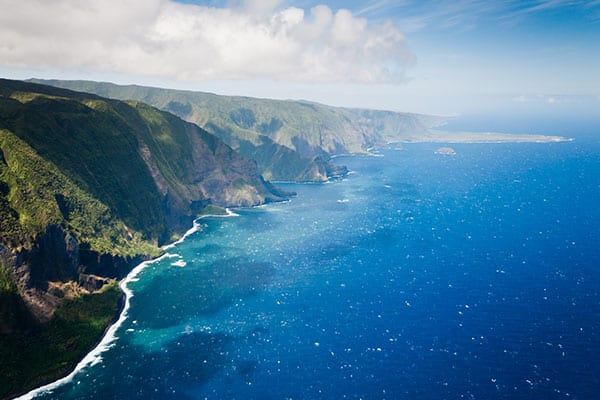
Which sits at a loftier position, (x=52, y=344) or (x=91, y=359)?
(x=52, y=344)

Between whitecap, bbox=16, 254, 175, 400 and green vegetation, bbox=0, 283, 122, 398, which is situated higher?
green vegetation, bbox=0, 283, 122, 398

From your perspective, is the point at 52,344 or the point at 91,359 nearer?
the point at 91,359

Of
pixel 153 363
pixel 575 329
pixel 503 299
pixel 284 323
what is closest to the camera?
pixel 153 363

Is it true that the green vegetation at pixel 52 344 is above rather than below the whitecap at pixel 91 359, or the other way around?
above

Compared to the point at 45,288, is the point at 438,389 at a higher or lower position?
lower

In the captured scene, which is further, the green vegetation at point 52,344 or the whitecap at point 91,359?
the green vegetation at point 52,344

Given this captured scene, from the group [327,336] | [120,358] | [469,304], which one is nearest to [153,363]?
[120,358]

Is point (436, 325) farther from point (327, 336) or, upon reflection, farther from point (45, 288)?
point (45, 288)

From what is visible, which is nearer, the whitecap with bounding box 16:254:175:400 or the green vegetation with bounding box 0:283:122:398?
the whitecap with bounding box 16:254:175:400
